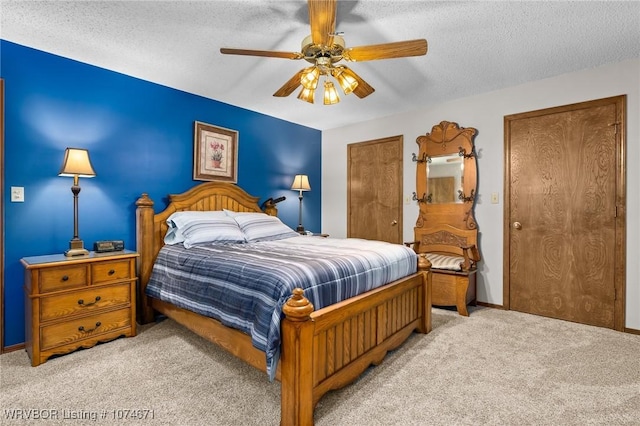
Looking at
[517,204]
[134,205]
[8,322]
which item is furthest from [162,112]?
[517,204]

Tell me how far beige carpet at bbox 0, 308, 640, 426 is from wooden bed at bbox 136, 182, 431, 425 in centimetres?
15

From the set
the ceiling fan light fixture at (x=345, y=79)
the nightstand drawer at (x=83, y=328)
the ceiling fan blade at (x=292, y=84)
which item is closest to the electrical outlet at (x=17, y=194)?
the nightstand drawer at (x=83, y=328)

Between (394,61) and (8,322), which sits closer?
(8,322)

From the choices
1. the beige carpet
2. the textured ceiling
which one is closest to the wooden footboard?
the beige carpet

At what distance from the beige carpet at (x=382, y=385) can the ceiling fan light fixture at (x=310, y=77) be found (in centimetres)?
207

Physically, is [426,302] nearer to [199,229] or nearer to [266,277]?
[266,277]

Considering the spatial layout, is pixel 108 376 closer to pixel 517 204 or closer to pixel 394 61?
pixel 394 61

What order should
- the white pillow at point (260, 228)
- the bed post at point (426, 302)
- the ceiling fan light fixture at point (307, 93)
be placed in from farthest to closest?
the white pillow at point (260, 228) → the bed post at point (426, 302) → the ceiling fan light fixture at point (307, 93)

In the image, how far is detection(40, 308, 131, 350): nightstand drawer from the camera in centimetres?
229

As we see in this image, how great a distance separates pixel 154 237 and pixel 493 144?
12.5 ft

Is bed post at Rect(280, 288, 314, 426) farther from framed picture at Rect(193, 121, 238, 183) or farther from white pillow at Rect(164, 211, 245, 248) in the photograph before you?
framed picture at Rect(193, 121, 238, 183)

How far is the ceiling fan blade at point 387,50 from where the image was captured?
192 centimetres

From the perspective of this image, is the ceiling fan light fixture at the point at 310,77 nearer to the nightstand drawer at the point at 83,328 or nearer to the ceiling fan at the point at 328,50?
the ceiling fan at the point at 328,50

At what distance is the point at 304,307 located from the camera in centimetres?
156
